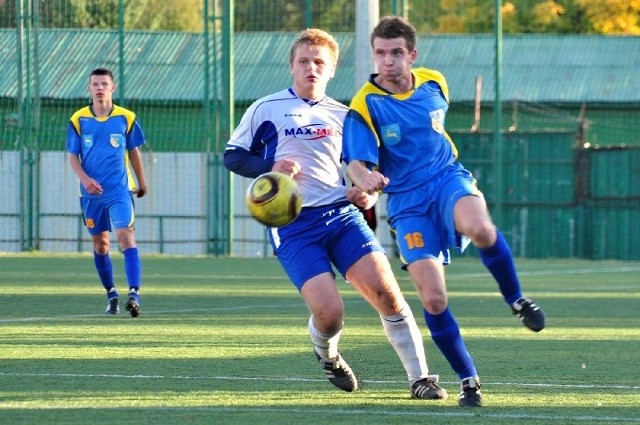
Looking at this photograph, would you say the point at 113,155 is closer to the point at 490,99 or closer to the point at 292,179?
the point at 292,179

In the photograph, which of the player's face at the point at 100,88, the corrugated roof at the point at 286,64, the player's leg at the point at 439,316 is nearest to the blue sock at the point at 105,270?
the player's face at the point at 100,88

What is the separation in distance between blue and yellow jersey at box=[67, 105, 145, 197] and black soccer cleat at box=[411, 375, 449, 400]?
5937mm

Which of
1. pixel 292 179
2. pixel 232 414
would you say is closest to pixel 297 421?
pixel 232 414

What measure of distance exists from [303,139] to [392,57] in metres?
0.63

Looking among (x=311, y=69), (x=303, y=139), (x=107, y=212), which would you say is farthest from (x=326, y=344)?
(x=107, y=212)

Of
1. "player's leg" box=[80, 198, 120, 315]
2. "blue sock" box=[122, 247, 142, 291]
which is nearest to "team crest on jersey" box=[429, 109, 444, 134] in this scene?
"blue sock" box=[122, 247, 142, 291]

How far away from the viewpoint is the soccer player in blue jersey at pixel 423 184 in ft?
22.0

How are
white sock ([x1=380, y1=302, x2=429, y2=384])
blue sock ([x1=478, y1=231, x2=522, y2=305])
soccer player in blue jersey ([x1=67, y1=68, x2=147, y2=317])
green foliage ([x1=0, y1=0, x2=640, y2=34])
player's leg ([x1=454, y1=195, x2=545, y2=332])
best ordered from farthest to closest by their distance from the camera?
1. green foliage ([x1=0, y1=0, x2=640, y2=34])
2. soccer player in blue jersey ([x1=67, y1=68, x2=147, y2=317])
3. white sock ([x1=380, y1=302, x2=429, y2=384])
4. blue sock ([x1=478, y1=231, x2=522, y2=305])
5. player's leg ([x1=454, y1=195, x2=545, y2=332])

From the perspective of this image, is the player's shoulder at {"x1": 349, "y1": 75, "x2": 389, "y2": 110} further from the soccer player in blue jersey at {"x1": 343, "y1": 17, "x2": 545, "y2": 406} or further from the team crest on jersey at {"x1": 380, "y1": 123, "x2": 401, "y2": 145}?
the team crest on jersey at {"x1": 380, "y1": 123, "x2": 401, "y2": 145}

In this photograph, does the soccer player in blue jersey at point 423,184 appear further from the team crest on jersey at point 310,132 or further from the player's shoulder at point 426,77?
the team crest on jersey at point 310,132

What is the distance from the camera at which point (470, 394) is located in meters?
6.58

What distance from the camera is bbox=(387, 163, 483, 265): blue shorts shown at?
6793 millimetres

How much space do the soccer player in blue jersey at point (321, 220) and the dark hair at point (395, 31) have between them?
36cm

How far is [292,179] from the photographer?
680cm
